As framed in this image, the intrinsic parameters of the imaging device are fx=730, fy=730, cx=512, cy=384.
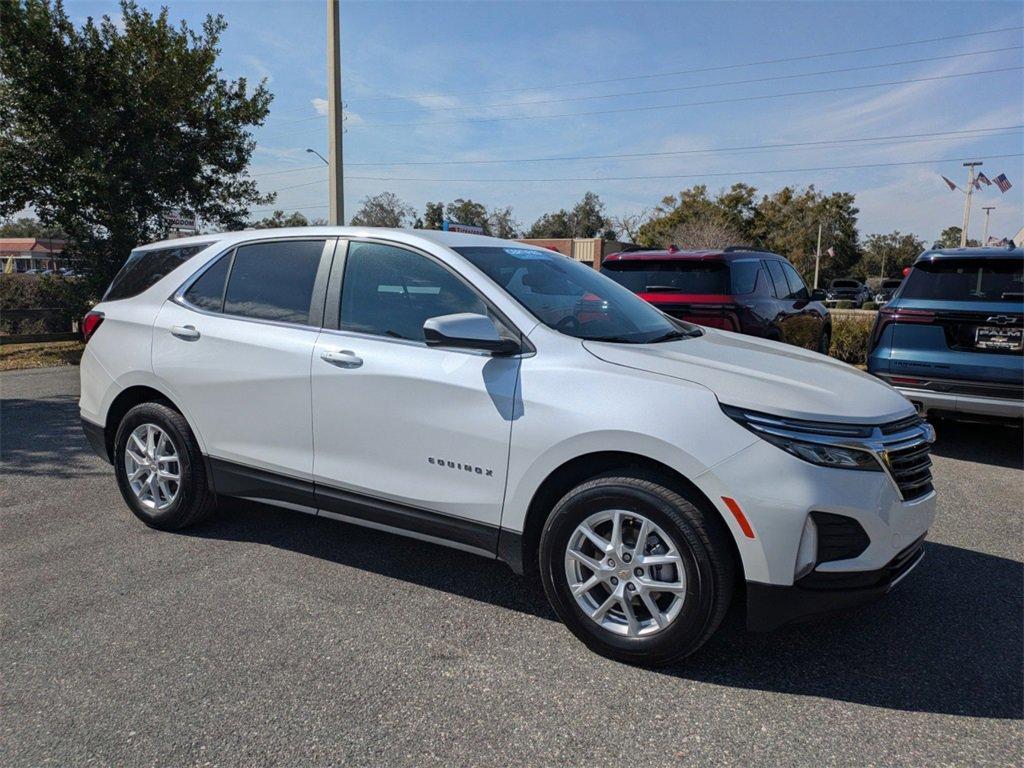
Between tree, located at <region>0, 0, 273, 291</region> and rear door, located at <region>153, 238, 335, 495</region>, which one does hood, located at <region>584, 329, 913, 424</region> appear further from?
tree, located at <region>0, 0, 273, 291</region>

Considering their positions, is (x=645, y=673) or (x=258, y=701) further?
(x=645, y=673)

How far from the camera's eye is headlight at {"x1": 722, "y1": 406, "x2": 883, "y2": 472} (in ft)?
8.83

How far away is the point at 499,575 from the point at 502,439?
106 cm

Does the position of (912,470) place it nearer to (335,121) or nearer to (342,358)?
(342,358)

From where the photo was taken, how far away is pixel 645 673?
2.92m

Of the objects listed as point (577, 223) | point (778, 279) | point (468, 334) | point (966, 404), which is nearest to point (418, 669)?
point (468, 334)

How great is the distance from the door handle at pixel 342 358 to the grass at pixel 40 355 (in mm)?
10631

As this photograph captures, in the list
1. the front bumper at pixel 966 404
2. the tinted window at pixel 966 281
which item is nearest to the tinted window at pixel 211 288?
the front bumper at pixel 966 404

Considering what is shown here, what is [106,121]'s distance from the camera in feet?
41.9

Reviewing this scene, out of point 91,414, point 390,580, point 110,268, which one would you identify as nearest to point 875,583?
point 390,580

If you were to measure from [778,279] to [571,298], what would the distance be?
597 cm

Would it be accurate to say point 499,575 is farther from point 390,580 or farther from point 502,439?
point 502,439

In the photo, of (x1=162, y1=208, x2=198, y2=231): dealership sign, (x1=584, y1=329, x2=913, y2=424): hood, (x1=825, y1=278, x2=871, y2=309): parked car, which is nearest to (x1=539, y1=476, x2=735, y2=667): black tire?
(x1=584, y1=329, x2=913, y2=424): hood

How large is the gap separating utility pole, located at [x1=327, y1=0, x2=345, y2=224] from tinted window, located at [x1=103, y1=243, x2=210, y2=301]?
10.4m
